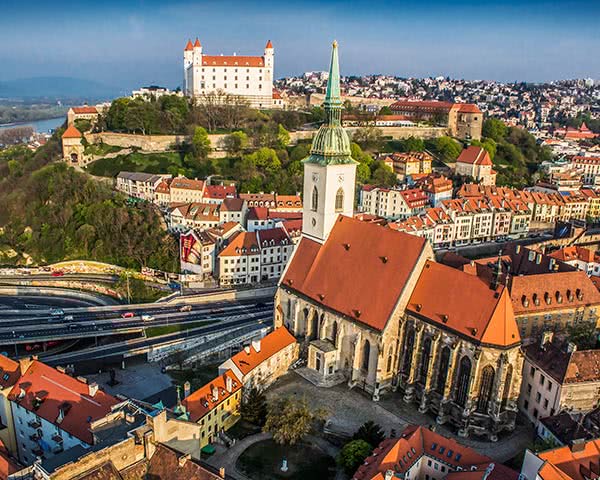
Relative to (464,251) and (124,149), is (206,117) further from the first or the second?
(464,251)

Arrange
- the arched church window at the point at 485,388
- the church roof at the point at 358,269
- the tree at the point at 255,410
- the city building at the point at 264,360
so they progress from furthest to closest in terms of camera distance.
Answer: the city building at the point at 264,360 → the church roof at the point at 358,269 → the tree at the point at 255,410 → the arched church window at the point at 485,388

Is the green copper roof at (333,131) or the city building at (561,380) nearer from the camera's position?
the city building at (561,380)

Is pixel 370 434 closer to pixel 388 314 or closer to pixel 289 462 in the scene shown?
pixel 289 462

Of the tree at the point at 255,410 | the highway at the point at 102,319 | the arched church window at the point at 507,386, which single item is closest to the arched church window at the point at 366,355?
the tree at the point at 255,410

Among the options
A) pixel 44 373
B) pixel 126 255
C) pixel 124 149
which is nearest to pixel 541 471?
pixel 44 373

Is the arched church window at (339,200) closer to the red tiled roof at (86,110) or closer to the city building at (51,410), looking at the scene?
the city building at (51,410)

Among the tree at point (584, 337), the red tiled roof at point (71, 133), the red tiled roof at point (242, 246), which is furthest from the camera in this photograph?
the red tiled roof at point (71, 133)
